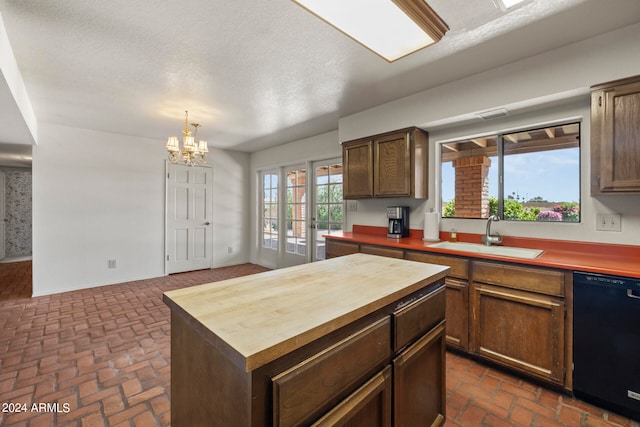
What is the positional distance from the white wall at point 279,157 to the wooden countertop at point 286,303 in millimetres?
3142

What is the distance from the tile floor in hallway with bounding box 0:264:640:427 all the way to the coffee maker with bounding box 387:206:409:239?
131 cm

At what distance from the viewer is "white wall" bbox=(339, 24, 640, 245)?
1.96 metres

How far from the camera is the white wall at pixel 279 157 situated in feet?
14.7

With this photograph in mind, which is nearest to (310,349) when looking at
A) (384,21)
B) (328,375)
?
(328,375)

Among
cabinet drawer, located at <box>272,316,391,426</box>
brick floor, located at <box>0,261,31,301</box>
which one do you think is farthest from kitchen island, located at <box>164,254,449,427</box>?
brick floor, located at <box>0,261,31,301</box>

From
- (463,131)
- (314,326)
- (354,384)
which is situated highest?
(463,131)

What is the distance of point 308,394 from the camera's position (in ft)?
2.58

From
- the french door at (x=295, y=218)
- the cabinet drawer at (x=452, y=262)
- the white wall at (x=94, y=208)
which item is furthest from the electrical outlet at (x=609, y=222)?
the white wall at (x=94, y=208)

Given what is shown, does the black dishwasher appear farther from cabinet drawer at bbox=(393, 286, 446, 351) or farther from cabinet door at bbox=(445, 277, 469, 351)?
cabinet drawer at bbox=(393, 286, 446, 351)

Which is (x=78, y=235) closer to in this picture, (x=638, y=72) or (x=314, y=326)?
(x=314, y=326)

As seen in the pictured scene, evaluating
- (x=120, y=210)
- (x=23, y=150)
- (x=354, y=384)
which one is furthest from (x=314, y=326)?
(x=23, y=150)

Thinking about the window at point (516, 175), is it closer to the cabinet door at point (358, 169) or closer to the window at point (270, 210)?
the cabinet door at point (358, 169)

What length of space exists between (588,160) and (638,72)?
63 cm

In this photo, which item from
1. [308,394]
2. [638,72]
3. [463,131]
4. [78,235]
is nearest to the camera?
[308,394]
